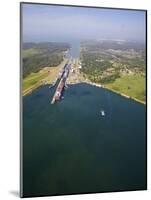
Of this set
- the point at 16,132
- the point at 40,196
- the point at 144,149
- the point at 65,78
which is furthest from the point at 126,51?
the point at 40,196

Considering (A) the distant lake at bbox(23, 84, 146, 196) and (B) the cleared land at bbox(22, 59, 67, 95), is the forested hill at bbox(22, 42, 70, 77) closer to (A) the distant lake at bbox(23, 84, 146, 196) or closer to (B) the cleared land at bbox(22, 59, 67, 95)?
(B) the cleared land at bbox(22, 59, 67, 95)

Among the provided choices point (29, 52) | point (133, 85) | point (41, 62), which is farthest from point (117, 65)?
point (29, 52)

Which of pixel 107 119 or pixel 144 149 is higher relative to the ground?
pixel 107 119

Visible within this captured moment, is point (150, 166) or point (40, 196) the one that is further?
point (150, 166)

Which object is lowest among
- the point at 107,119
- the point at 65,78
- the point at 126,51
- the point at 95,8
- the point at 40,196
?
the point at 40,196

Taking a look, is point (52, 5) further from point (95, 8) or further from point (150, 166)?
point (150, 166)

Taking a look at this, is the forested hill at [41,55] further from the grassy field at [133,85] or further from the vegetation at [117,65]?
the grassy field at [133,85]

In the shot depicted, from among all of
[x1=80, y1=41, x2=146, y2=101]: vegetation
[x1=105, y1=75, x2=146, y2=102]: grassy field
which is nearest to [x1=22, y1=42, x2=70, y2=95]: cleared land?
[x1=80, y1=41, x2=146, y2=101]: vegetation
